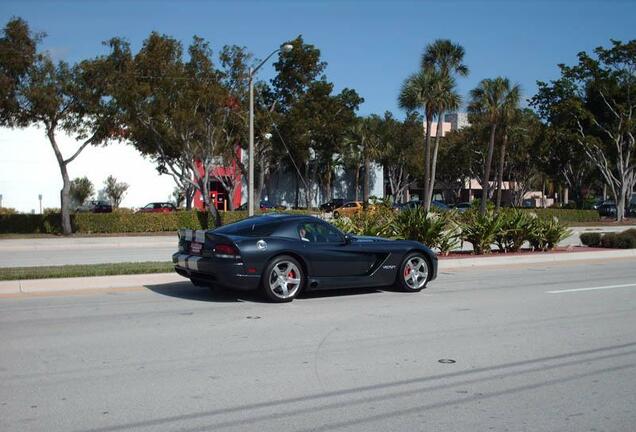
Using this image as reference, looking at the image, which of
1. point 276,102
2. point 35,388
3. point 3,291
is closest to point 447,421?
point 35,388

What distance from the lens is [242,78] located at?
37.0 meters

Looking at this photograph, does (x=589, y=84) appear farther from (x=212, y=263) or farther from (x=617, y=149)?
(x=212, y=263)

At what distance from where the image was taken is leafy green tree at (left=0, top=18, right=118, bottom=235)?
2809cm

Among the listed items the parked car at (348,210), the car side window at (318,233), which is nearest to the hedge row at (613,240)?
the parked car at (348,210)

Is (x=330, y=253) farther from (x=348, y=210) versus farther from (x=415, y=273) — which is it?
(x=348, y=210)

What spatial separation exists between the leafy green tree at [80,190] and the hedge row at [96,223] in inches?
710

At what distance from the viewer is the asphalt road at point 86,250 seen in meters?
19.6

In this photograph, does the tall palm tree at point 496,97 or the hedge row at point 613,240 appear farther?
the tall palm tree at point 496,97

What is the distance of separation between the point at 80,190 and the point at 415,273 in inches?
1699

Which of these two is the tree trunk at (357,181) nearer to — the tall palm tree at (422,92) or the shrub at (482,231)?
the tall palm tree at (422,92)

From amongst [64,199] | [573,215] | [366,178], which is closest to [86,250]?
[64,199]

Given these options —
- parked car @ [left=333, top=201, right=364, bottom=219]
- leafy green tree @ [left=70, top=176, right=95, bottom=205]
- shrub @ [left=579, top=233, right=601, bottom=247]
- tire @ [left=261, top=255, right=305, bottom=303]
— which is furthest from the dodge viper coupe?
leafy green tree @ [left=70, top=176, right=95, bottom=205]

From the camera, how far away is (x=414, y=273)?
1175 cm

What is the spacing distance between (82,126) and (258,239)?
79.9 feet
